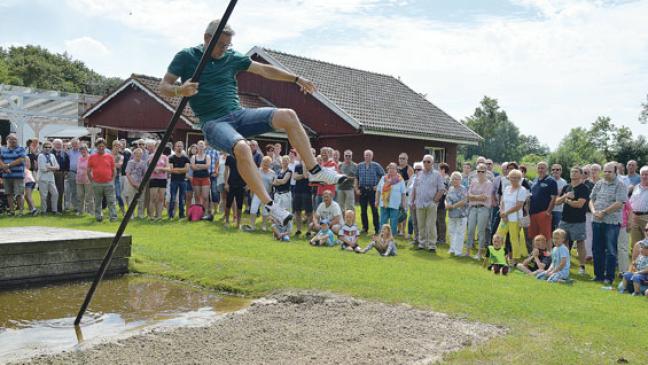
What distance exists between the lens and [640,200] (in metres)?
10.3

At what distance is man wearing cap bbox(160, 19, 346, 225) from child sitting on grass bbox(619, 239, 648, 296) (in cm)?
590

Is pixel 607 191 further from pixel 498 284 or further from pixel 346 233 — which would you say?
pixel 346 233

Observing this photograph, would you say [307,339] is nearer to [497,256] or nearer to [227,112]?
[227,112]

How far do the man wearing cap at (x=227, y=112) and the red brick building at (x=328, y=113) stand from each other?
647 inches

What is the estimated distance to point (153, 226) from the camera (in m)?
13.2

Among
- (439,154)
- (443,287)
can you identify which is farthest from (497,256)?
(439,154)

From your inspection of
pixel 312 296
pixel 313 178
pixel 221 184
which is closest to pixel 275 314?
pixel 312 296

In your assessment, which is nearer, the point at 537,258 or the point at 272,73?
the point at 272,73

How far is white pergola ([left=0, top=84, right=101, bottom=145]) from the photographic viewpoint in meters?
25.2

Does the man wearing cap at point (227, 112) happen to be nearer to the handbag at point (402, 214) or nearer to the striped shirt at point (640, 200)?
the striped shirt at point (640, 200)

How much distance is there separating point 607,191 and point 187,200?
937 cm

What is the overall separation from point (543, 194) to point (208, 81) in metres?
8.01

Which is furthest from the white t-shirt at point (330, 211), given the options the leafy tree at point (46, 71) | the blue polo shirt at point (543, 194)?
the leafy tree at point (46, 71)

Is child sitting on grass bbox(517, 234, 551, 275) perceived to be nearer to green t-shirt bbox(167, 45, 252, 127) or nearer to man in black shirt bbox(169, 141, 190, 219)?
green t-shirt bbox(167, 45, 252, 127)
